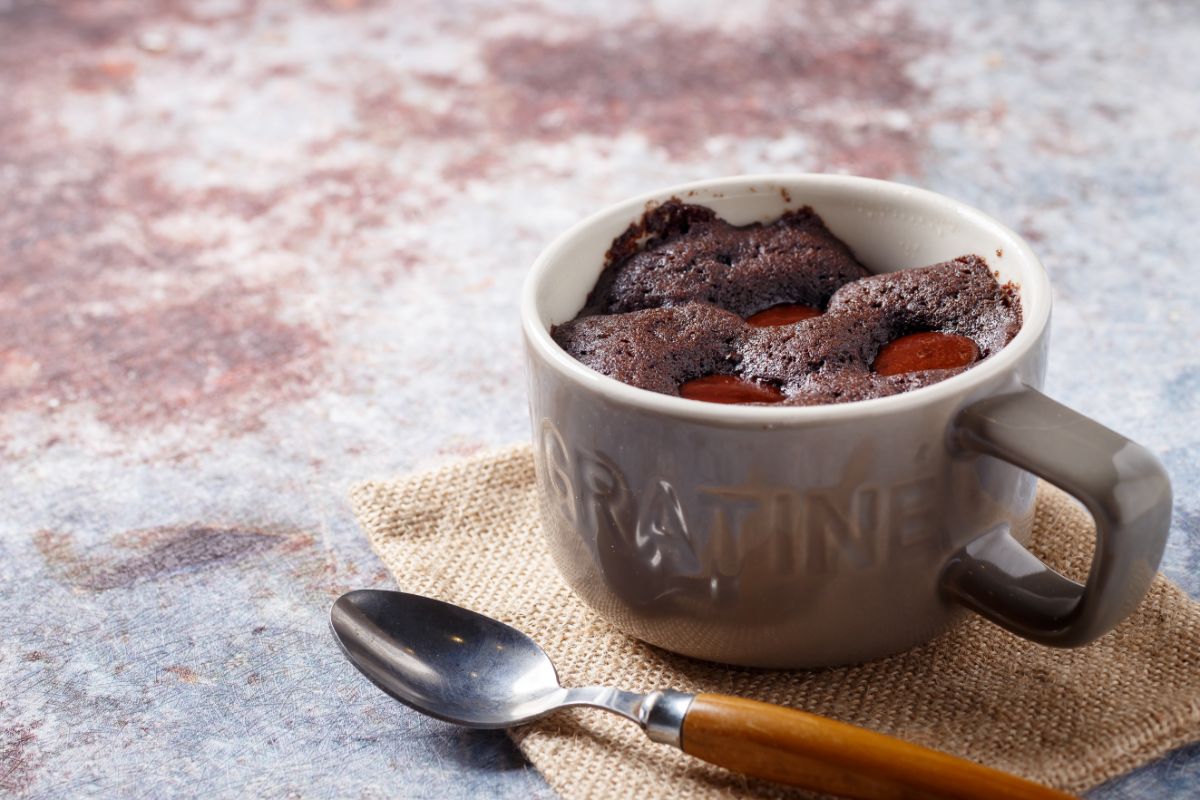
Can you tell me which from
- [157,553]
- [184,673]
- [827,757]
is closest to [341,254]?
[157,553]

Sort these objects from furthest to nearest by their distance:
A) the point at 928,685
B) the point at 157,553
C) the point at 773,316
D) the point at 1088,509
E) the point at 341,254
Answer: the point at 341,254
the point at 157,553
the point at 773,316
the point at 928,685
the point at 1088,509

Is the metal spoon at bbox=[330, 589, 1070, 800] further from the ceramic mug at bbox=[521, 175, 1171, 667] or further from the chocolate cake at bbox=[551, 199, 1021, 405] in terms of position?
the chocolate cake at bbox=[551, 199, 1021, 405]

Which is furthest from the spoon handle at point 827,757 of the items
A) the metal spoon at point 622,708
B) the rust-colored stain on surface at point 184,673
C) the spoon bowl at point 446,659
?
the rust-colored stain on surface at point 184,673

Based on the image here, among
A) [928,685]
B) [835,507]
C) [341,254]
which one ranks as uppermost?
[835,507]

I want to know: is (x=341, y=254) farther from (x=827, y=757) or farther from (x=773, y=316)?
(x=827, y=757)

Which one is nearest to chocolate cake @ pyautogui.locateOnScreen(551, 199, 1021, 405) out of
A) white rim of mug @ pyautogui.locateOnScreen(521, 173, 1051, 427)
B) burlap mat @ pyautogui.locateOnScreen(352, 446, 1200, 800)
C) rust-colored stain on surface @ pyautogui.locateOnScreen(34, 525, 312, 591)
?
white rim of mug @ pyautogui.locateOnScreen(521, 173, 1051, 427)

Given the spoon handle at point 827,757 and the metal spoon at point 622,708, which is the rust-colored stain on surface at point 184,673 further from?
the spoon handle at point 827,757

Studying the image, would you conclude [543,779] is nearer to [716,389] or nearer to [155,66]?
[716,389]

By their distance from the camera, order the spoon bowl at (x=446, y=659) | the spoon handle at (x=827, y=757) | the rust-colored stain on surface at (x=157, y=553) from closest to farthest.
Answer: the spoon handle at (x=827, y=757), the spoon bowl at (x=446, y=659), the rust-colored stain on surface at (x=157, y=553)

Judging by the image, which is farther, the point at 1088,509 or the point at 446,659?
the point at 446,659
